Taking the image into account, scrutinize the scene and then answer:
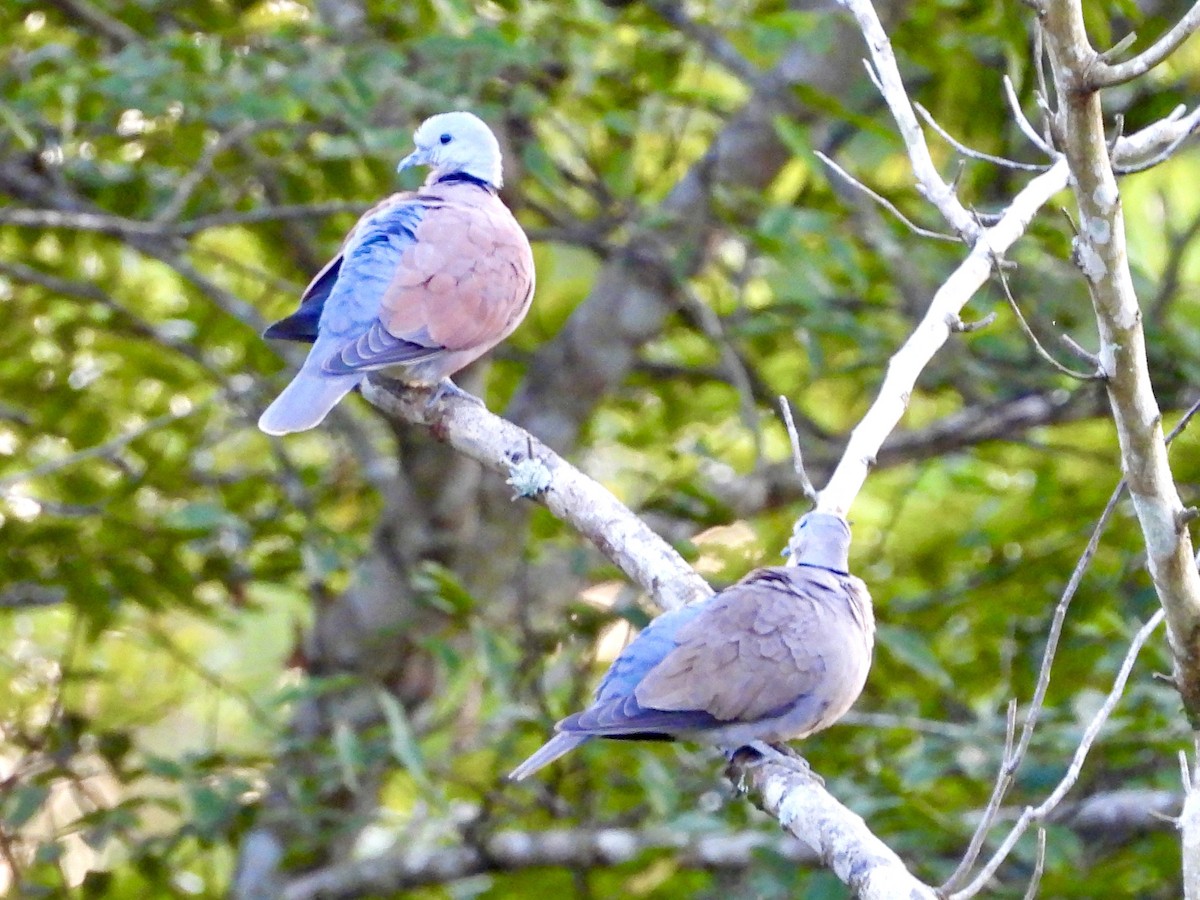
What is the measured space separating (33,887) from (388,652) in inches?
54.2

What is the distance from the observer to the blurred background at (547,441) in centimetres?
442

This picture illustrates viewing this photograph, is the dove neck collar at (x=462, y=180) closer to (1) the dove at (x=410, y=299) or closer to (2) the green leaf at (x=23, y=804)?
(1) the dove at (x=410, y=299)

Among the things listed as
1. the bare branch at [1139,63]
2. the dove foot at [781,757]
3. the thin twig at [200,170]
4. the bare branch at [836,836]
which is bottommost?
the thin twig at [200,170]

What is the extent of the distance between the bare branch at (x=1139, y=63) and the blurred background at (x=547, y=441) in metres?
1.97

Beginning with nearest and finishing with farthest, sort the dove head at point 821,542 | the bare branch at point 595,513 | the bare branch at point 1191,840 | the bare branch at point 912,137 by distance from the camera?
the bare branch at point 1191,840 < the bare branch at point 912,137 < the bare branch at point 595,513 < the dove head at point 821,542

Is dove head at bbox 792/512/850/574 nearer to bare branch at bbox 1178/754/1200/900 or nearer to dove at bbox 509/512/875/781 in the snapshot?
dove at bbox 509/512/875/781

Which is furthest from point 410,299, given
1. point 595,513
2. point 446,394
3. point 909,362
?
point 909,362

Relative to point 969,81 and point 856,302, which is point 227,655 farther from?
point 969,81

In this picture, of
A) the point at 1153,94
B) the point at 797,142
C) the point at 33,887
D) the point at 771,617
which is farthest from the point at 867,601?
the point at 33,887

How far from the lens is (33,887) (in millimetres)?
4957

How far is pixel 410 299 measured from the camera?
13.5ft

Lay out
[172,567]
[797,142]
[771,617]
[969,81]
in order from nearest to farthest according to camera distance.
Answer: [771,617] < [797,142] < [172,567] < [969,81]

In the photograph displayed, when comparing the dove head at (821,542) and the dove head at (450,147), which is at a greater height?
the dove head at (821,542)

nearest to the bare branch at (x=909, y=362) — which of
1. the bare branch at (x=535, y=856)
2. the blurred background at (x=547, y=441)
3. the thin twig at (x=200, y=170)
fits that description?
the blurred background at (x=547, y=441)
